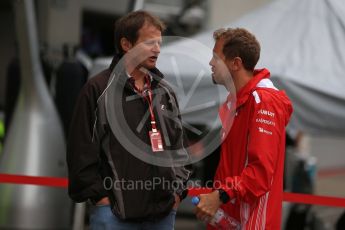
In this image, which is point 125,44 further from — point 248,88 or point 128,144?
point 248,88

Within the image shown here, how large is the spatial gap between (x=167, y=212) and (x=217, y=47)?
2.88 feet

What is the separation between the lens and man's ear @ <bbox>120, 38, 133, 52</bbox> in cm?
361

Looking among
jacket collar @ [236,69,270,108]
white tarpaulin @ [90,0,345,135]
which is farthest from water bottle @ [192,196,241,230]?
white tarpaulin @ [90,0,345,135]

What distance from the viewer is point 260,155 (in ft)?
11.1

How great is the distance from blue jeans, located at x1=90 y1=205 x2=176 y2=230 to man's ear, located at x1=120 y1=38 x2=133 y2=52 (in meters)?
0.79

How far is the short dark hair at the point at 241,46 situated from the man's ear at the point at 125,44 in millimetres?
470

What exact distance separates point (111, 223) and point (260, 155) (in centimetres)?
79

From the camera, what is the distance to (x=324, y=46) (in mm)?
6133

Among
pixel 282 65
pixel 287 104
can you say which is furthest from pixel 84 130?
pixel 282 65

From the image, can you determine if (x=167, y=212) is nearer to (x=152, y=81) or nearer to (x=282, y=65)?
(x=152, y=81)

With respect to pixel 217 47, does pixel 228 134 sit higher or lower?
lower

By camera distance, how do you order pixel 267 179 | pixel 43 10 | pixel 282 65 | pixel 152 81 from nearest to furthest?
pixel 267 179, pixel 152 81, pixel 282 65, pixel 43 10

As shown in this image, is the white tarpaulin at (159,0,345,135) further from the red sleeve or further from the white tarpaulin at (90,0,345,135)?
the red sleeve

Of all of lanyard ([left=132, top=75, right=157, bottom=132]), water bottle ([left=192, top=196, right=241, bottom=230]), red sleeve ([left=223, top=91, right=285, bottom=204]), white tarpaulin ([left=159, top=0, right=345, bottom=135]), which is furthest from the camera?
white tarpaulin ([left=159, top=0, right=345, bottom=135])
